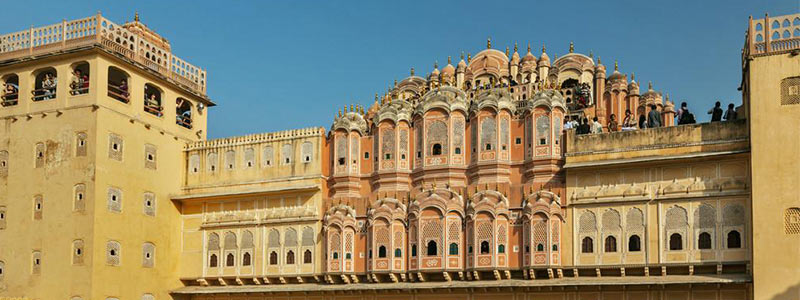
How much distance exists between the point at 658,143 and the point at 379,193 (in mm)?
8081

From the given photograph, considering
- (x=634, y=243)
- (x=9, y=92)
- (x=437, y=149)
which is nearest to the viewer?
(x=634, y=243)

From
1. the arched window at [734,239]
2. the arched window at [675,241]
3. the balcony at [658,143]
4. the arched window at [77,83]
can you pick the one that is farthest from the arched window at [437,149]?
the arched window at [77,83]

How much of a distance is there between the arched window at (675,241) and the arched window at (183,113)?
15.9 metres

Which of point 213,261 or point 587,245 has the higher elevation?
point 587,245

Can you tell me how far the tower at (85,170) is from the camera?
90.5 feet

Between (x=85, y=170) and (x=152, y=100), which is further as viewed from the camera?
(x=152, y=100)

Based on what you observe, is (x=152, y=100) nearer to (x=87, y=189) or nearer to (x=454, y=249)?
(x=87, y=189)

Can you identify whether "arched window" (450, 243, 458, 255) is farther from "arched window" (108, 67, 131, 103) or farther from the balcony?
"arched window" (108, 67, 131, 103)

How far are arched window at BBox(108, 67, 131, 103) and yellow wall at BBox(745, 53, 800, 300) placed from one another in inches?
696

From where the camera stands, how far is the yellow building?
23.8 metres

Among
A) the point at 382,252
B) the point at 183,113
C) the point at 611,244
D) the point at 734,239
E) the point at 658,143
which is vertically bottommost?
the point at 382,252

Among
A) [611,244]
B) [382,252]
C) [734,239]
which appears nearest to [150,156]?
[382,252]

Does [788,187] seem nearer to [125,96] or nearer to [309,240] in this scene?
[309,240]

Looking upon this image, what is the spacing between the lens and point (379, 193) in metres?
28.2
